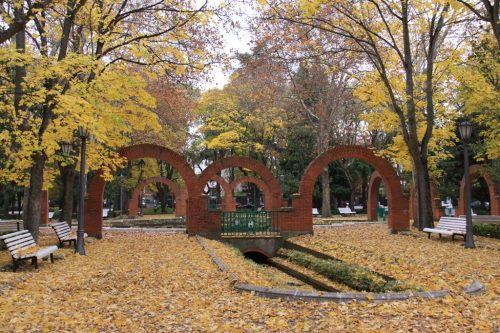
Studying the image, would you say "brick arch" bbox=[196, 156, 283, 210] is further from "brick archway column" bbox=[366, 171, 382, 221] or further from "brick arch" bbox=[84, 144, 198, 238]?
"brick archway column" bbox=[366, 171, 382, 221]

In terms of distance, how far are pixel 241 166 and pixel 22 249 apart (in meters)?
12.9

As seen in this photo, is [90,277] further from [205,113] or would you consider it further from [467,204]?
[205,113]

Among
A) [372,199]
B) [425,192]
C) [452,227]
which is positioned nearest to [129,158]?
[425,192]

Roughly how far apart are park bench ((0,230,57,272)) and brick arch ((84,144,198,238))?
636 cm

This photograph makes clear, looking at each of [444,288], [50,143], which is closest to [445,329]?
[444,288]

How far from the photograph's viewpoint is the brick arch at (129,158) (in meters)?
17.4

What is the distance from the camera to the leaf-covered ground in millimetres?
5602

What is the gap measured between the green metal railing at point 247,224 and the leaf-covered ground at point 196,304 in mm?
6479

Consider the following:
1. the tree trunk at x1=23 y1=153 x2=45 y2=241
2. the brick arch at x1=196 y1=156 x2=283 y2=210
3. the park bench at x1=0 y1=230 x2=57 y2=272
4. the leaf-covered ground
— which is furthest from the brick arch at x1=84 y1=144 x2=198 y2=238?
the park bench at x1=0 y1=230 x2=57 y2=272

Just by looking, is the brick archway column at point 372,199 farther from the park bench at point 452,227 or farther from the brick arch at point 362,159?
the park bench at point 452,227

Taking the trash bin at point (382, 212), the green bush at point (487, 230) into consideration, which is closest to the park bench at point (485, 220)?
the green bush at point (487, 230)

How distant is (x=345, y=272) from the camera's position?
11.0m

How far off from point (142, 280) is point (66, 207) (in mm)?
10856

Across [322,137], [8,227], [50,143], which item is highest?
[322,137]
